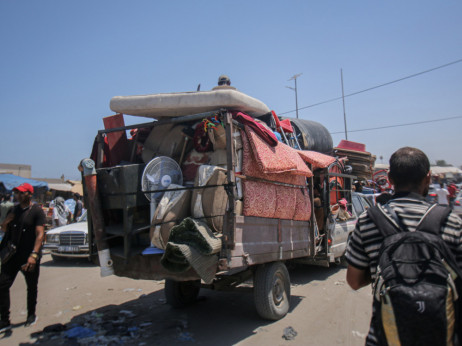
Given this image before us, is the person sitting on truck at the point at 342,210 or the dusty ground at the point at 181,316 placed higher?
the person sitting on truck at the point at 342,210

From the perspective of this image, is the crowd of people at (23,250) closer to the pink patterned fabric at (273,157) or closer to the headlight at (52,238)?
the pink patterned fabric at (273,157)

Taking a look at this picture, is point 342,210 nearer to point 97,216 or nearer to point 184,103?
point 184,103

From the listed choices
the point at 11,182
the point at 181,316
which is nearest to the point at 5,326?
the point at 181,316

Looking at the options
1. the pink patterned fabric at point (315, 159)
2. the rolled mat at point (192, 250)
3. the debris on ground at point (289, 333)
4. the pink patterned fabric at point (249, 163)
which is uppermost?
the pink patterned fabric at point (315, 159)

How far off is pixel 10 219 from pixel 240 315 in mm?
3486

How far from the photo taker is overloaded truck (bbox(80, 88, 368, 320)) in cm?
381

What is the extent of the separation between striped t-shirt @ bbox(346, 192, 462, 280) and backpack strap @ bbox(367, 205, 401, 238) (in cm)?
3

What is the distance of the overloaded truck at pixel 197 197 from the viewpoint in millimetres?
3809

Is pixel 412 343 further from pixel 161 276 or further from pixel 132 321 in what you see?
pixel 132 321

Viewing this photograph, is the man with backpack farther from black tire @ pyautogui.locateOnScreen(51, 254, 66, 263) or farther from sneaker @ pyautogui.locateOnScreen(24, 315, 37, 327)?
black tire @ pyautogui.locateOnScreen(51, 254, 66, 263)

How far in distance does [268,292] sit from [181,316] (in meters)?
1.36

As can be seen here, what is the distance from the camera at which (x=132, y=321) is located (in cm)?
479

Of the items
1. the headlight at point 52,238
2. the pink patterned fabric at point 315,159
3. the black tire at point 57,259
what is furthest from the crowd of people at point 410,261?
the black tire at point 57,259

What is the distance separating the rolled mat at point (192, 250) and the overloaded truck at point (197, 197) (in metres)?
0.01
